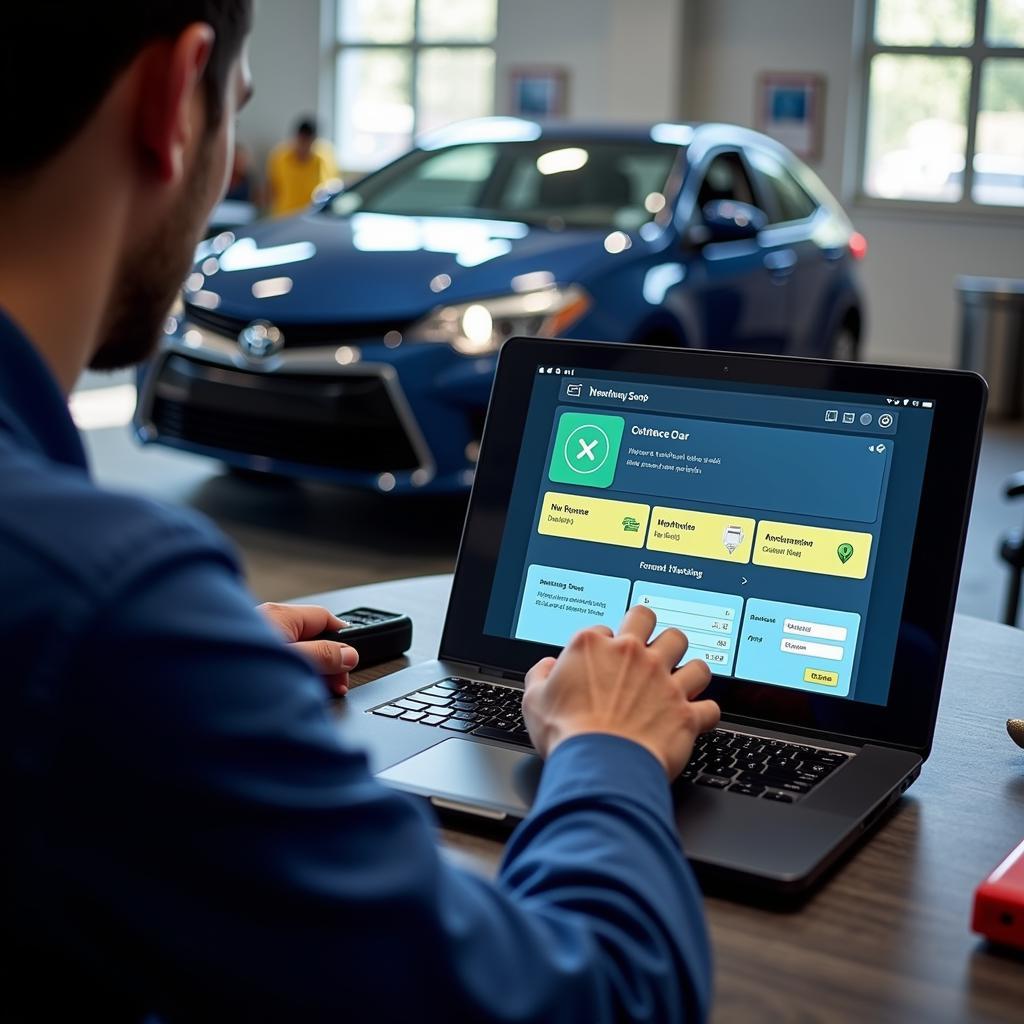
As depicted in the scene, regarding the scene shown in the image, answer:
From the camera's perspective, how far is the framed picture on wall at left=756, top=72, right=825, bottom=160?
981 cm

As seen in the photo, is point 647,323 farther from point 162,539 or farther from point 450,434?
point 162,539

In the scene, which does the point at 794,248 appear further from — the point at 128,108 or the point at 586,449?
the point at 128,108

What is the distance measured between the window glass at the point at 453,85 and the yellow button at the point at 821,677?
10.5 m

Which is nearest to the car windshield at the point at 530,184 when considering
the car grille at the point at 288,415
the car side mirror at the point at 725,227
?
the car side mirror at the point at 725,227

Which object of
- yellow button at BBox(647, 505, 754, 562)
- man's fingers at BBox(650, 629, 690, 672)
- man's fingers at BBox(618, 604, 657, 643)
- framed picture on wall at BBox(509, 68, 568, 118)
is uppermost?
framed picture on wall at BBox(509, 68, 568, 118)

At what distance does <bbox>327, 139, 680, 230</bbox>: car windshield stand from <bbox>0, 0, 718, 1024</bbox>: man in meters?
3.87

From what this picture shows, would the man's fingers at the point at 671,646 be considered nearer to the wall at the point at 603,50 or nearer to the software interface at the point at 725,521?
the software interface at the point at 725,521

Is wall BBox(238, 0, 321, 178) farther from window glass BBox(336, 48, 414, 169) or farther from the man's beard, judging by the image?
the man's beard

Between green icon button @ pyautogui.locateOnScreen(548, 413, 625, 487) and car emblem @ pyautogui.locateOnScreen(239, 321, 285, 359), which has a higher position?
green icon button @ pyautogui.locateOnScreen(548, 413, 625, 487)

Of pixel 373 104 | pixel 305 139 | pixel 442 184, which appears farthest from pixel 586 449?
pixel 373 104

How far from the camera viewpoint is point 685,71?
398 inches

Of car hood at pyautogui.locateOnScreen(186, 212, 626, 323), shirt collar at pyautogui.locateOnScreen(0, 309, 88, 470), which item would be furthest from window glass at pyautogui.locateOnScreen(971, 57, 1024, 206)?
shirt collar at pyautogui.locateOnScreen(0, 309, 88, 470)

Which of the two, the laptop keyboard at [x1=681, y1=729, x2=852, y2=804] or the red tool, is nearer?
the red tool

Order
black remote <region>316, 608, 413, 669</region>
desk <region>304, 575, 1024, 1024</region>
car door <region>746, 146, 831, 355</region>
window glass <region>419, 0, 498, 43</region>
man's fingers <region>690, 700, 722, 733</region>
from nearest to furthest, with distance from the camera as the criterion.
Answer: desk <region>304, 575, 1024, 1024</region> < man's fingers <region>690, 700, 722, 733</region> < black remote <region>316, 608, 413, 669</region> < car door <region>746, 146, 831, 355</region> < window glass <region>419, 0, 498, 43</region>
